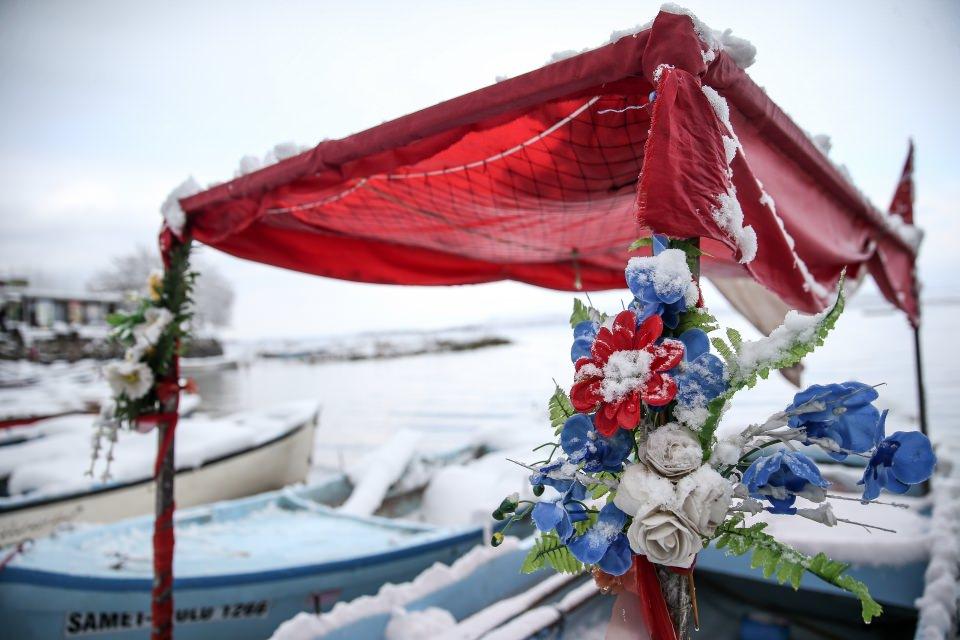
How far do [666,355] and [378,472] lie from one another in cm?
520

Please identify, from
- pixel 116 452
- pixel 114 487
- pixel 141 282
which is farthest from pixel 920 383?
pixel 141 282

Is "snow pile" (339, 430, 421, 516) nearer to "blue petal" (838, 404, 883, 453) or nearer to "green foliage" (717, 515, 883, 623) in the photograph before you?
"green foliage" (717, 515, 883, 623)

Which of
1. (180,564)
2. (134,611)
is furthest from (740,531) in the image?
(180,564)

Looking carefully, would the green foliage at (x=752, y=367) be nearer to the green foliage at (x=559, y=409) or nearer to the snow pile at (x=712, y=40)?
the green foliage at (x=559, y=409)

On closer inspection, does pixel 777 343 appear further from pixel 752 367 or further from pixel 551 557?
pixel 551 557

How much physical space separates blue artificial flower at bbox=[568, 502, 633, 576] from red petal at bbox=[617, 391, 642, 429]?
193 mm

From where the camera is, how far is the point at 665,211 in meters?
1.05

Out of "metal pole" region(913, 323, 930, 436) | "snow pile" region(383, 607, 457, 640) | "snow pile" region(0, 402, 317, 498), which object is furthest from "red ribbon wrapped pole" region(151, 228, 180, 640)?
"metal pole" region(913, 323, 930, 436)

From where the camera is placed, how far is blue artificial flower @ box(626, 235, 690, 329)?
1.03 metres

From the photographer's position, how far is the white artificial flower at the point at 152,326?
8.71ft

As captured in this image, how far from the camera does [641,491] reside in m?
0.98

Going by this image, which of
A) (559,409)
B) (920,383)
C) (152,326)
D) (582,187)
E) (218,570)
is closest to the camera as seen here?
(559,409)

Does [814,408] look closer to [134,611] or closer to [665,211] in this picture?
[665,211]

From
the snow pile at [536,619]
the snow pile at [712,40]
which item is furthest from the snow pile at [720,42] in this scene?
the snow pile at [536,619]
